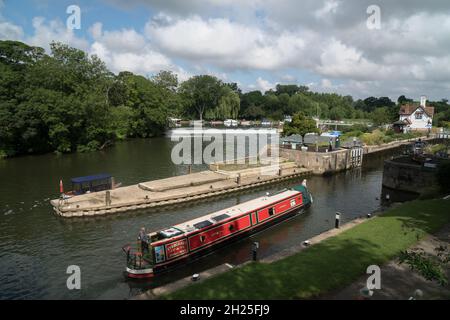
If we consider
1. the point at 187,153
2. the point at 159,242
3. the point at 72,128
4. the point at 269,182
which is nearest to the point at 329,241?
the point at 159,242

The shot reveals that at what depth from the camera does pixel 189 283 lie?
15.5 metres

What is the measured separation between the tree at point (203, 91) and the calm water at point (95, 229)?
99.3 m

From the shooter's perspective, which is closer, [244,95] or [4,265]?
[4,265]

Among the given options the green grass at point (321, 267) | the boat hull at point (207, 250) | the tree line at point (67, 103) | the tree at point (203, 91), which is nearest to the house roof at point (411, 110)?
the tree line at point (67, 103)

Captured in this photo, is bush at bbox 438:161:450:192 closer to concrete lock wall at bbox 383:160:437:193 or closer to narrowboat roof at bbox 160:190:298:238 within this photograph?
concrete lock wall at bbox 383:160:437:193

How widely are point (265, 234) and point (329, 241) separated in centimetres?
810

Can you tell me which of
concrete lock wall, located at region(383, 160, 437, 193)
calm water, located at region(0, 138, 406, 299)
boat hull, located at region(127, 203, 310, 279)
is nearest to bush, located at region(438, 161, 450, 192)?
concrete lock wall, located at region(383, 160, 437, 193)

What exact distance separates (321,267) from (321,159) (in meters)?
34.8

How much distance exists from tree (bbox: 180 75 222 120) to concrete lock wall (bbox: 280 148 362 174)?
9774 cm

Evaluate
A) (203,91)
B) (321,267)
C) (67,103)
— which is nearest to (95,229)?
(321,267)

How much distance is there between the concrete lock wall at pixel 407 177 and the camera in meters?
39.4

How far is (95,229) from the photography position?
27.2 m

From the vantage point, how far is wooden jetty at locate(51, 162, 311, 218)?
30.0 metres
